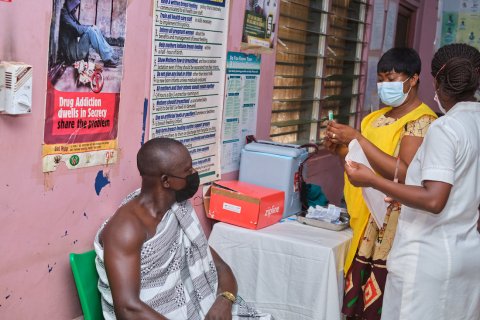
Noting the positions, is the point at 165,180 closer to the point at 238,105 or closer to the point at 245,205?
the point at 245,205

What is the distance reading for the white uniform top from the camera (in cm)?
192

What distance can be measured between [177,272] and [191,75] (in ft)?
3.45

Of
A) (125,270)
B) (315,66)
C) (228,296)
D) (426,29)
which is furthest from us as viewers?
(426,29)

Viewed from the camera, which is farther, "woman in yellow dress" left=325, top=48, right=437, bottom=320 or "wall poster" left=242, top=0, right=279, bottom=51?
"wall poster" left=242, top=0, right=279, bottom=51

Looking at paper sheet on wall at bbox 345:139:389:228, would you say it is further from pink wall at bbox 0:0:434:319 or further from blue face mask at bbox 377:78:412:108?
pink wall at bbox 0:0:434:319

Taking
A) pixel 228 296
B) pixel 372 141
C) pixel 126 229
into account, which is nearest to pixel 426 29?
pixel 372 141

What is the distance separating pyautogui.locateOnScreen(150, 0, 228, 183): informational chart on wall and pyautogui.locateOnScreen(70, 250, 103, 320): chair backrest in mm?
643

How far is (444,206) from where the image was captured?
1908mm

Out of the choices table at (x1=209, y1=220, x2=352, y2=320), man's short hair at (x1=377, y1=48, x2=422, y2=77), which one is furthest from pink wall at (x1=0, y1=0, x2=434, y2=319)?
man's short hair at (x1=377, y1=48, x2=422, y2=77)

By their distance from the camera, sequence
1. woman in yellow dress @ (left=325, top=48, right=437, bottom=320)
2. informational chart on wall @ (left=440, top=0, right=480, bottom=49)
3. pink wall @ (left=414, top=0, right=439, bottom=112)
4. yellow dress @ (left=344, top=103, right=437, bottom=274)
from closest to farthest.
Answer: woman in yellow dress @ (left=325, top=48, right=437, bottom=320), yellow dress @ (left=344, top=103, right=437, bottom=274), informational chart on wall @ (left=440, top=0, right=480, bottom=49), pink wall @ (left=414, top=0, right=439, bottom=112)

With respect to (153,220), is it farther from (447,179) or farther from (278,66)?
(278,66)

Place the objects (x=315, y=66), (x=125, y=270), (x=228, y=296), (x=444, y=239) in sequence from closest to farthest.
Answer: (x=125, y=270) → (x=444, y=239) → (x=228, y=296) → (x=315, y=66)

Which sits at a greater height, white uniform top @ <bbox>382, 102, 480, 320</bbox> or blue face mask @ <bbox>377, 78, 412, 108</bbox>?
blue face mask @ <bbox>377, 78, 412, 108</bbox>

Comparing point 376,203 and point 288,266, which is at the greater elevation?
point 376,203
